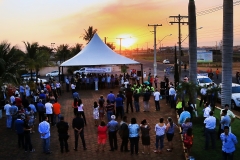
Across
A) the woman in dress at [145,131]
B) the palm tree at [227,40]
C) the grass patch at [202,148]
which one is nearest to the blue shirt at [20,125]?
the woman in dress at [145,131]

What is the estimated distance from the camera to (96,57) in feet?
98.3

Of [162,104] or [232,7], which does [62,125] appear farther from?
[162,104]

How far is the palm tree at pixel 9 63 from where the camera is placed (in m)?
15.0

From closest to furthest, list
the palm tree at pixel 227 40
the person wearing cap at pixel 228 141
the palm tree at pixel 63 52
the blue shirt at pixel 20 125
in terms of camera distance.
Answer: the person wearing cap at pixel 228 141 < the blue shirt at pixel 20 125 < the palm tree at pixel 227 40 < the palm tree at pixel 63 52

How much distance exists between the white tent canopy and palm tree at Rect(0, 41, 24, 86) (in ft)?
41.3

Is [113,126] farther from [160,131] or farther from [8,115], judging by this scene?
[8,115]

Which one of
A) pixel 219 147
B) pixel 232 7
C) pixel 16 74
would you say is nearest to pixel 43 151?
pixel 16 74

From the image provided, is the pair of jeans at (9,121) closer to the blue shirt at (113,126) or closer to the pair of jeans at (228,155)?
the blue shirt at (113,126)

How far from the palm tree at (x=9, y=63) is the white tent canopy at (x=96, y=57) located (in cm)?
1260

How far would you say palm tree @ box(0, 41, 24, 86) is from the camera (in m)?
15.0

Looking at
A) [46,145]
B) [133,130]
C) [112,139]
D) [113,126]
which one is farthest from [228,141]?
[46,145]

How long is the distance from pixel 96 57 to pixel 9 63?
14.8 m

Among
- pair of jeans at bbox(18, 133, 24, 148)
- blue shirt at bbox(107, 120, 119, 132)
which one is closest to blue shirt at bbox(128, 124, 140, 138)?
blue shirt at bbox(107, 120, 119, 132)

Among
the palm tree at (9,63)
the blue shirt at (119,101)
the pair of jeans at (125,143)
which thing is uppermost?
the palm tree at (9,63)
